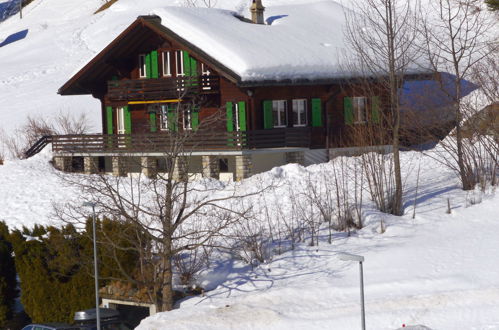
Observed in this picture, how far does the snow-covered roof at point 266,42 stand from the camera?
1219 inches

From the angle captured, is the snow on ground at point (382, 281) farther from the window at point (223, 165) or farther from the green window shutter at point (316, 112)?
the window at point (223, 165)

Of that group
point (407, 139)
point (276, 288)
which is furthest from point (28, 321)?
point (407, 139)

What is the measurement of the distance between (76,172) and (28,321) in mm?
12805

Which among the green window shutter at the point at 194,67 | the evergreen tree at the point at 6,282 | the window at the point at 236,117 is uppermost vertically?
the green window shutter at the point at 194,67

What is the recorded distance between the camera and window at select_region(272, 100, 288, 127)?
108 feet

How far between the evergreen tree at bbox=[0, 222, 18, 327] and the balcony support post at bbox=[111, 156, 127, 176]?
909 cm

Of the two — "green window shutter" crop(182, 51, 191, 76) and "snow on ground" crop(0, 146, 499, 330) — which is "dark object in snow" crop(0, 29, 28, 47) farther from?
"snow on ground" crop(0, 146, 499, 330)

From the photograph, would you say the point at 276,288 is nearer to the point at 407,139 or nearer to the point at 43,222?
the point at 43,222

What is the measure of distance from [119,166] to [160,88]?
3.60 metres

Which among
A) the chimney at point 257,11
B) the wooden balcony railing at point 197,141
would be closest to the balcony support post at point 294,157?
the wooden balcony railing at point 197,141

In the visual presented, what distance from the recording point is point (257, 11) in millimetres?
36688

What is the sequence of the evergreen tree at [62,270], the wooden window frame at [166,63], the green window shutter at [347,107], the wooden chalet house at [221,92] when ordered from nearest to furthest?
1. the evergreen tree at [62,270]
2. the wooden chalet house at [221,92]
3. the green window shutter at [347,107]
4. the wooden window frame at [166,63]

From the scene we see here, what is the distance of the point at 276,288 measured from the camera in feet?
64.4

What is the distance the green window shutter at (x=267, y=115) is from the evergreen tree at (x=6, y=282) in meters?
11.9
